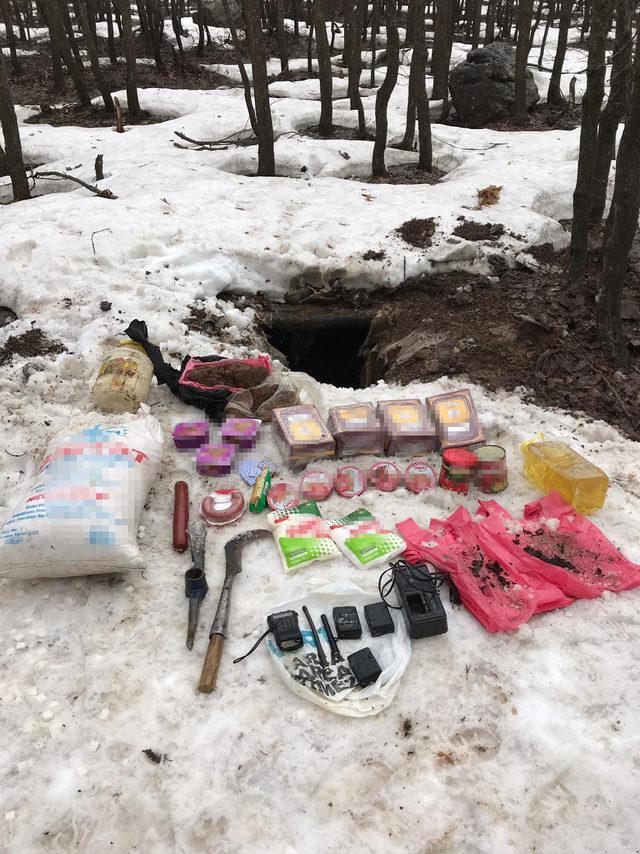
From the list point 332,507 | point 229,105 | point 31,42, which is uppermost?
point 31,42

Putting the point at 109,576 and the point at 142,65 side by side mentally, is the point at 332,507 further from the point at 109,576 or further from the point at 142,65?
the point at 142,65

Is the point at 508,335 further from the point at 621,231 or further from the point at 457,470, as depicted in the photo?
the point at 457,470

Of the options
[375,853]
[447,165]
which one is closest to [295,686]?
[375,853]

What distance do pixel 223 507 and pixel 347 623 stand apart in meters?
1.11

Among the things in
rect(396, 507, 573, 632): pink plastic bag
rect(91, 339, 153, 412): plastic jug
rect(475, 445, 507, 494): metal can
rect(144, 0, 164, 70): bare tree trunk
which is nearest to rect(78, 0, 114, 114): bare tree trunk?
rect(144, 0, 164, 70): bare tree trunk

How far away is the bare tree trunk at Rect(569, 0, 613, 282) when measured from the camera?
4.94 metres

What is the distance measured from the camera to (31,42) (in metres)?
19.9

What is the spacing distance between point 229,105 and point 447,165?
5.70m

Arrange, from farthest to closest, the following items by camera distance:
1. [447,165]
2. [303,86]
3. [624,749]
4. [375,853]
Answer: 1. [303,86]
2. [447,165]
3. [624,749]
4. [375,853]

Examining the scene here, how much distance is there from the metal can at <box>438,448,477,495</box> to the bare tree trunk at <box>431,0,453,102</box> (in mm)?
9021

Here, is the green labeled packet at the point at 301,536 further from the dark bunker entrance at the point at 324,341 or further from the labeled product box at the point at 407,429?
the dark bunker entrance at the point at 324,341

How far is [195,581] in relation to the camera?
8.84 feet

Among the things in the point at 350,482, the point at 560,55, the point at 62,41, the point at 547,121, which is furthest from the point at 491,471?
the point at 62,41

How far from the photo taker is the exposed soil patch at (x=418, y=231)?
6.30 metres
